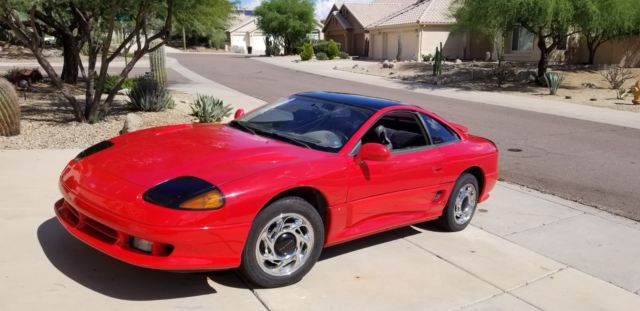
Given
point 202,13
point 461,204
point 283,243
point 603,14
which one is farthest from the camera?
point 603,14

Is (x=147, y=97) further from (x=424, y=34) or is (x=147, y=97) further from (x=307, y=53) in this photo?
(x=307, y=53)

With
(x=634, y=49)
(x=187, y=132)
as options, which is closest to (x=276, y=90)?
(x=187, y=132)

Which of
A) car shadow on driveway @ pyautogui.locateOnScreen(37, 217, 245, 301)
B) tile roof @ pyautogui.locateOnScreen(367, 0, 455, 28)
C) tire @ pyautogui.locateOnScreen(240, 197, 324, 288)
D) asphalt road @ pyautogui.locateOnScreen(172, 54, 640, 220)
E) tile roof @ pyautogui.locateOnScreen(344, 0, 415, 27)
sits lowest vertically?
asphalt road @ pyautogui.locateOnScreen(172, 54, 640, 220)

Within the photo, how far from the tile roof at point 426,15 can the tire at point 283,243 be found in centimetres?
3701

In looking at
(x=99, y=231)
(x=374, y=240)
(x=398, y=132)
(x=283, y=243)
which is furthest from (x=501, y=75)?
(x=99, y=231)

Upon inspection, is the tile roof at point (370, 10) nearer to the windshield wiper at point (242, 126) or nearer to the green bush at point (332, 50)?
the green bush at point (332, 50)

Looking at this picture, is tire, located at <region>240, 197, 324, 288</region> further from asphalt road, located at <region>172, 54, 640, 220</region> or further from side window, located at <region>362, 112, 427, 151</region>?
asphalt road, located at <region>172, 54, 640, 220</region>

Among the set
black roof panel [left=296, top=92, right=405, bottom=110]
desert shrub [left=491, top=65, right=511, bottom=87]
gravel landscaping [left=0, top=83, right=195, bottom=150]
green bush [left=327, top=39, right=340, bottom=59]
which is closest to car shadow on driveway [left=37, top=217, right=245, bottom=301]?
black roof panel [left=296, top=92, right=405, bottom=110]

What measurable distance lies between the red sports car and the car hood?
0.01m

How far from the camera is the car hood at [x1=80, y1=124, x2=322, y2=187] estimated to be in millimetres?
3875

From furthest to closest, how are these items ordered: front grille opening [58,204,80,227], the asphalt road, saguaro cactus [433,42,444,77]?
saguaro cactus [433,42,444,77] → the asphalt road → front grille opening [58,204,80,227]

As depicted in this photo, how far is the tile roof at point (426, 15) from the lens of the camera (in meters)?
40.5

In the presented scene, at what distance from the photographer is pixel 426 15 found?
41.3 meters

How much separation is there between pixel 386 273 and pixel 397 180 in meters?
0.80
